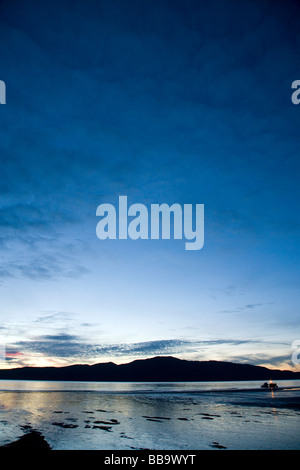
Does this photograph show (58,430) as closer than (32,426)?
Yes

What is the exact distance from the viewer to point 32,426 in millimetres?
20500

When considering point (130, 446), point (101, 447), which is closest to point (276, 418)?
point (130, 446)

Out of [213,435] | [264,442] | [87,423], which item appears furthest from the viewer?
[87,423]

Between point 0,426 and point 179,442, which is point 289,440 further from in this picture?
point 0,426

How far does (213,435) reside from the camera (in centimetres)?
1798

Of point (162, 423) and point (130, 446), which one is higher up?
point (130, 446)

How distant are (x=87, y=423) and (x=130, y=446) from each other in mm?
8169

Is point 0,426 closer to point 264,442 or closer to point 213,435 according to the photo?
point 213,435
